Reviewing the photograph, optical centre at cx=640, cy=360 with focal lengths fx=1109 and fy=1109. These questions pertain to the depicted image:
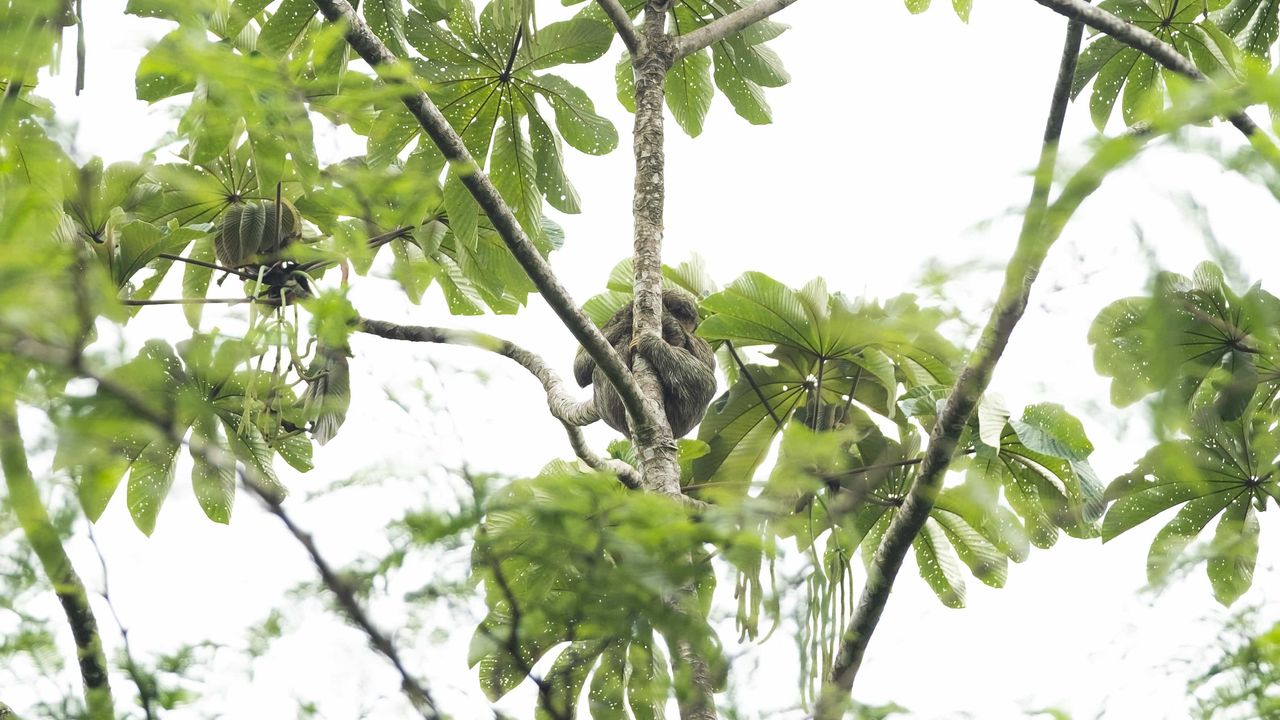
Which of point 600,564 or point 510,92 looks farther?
point 510,92

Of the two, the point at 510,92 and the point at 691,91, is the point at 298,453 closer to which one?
the point at 510,92

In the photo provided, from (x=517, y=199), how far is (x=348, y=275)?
1.72 ft

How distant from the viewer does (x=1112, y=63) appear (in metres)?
3.78

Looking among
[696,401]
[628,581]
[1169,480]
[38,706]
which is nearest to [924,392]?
[696,401]

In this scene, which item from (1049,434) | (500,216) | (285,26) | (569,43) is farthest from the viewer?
(285,26)

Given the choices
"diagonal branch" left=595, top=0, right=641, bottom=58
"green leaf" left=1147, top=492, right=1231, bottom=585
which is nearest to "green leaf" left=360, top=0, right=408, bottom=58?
"diagonal branch" left=595, top=0, right=641, bottom=58

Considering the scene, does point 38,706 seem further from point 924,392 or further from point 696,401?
point 924,392

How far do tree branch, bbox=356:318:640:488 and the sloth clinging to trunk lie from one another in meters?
0.06

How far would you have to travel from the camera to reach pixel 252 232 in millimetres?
3012

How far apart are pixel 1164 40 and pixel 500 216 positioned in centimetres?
272

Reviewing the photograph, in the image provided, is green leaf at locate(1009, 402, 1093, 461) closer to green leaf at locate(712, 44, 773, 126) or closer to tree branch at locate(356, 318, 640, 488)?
tree branch at locate(356, 318, 640, 488)

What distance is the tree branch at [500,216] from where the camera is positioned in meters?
2.05

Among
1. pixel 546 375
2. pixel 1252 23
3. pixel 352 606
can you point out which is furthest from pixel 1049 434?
pixel 1252 23

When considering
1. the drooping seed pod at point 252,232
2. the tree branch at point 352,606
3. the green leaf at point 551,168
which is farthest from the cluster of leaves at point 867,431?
the tree branch at point 352,606
